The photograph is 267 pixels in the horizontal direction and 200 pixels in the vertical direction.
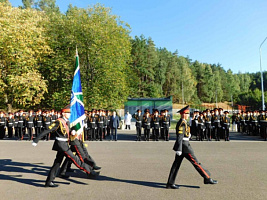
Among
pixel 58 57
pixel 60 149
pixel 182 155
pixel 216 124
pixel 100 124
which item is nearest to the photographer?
pixel 182 155

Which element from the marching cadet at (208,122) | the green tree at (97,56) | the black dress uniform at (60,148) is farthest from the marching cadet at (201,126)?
the green tree at (97,56)

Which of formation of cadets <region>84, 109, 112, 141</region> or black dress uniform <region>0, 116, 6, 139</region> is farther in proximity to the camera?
black dress uniform <region>0, 116, 6, 139</region>

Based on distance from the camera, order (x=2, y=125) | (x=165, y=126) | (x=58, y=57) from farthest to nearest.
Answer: (x=58, y=57) → (x=2, y=125) → (x=165, y=126)

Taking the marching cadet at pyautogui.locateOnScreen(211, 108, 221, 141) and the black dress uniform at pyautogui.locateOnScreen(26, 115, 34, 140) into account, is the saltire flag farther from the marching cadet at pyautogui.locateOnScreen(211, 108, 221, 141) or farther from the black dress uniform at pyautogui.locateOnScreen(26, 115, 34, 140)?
the marching cadet at pyautogui.locateOnScreen(211, 108, 221, 141)

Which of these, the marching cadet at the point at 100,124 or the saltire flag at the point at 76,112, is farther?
the marching cadet at the point at 100,124

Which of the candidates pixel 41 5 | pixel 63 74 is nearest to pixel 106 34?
pixel 63 74

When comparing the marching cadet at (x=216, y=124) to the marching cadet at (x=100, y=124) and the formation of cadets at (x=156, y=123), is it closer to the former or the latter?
the formation of cadets at (x=156, y=123)

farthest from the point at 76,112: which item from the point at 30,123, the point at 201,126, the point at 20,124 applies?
the point at 20,124

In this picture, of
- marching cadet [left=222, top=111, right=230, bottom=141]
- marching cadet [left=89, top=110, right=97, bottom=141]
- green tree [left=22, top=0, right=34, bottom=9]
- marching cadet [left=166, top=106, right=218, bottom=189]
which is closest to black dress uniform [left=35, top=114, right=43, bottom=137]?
marching cadet [left=89, top=110, right=97, bottom=141]

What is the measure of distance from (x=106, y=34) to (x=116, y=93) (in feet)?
21.4

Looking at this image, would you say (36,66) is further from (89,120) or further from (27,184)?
(27,184)

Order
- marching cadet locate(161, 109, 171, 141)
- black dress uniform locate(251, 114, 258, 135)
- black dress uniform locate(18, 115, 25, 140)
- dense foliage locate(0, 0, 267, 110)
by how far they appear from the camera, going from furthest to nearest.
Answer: dense foliage locate(0, 0, 267, 110) → black dress uniform locate(251, 114, 258, 135) → black dress uniform locate(18, 115, 25, 140) → marching cadet locate(161, 109, 171, 141)

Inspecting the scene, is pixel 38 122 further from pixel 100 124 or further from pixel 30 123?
pixel 100 124

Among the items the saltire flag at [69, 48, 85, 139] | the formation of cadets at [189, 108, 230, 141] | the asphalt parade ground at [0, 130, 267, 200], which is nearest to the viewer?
the asphalt parade ground at [0, 130, 267, 200]
